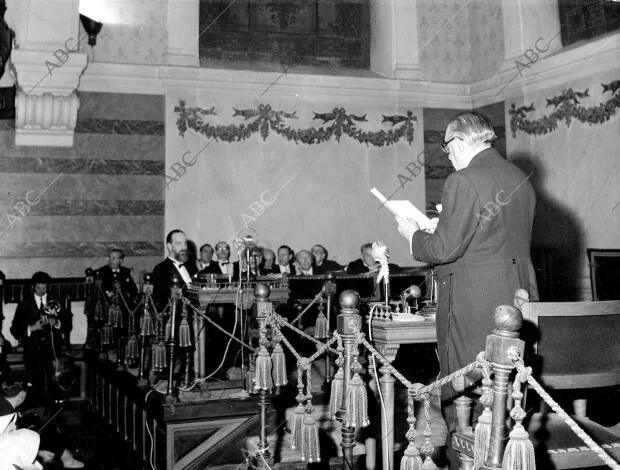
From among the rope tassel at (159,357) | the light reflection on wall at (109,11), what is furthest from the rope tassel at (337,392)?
the light reflection on wall at (109,11)

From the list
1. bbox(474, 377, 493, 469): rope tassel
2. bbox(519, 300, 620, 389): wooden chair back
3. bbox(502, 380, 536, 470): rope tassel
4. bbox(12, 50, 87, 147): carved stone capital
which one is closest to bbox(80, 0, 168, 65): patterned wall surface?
bbox(12, 50, 87, 147): carved stone capital

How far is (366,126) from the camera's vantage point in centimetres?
1088

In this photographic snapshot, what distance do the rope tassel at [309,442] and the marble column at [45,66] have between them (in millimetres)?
7222

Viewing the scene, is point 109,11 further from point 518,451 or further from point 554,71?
point 518,451

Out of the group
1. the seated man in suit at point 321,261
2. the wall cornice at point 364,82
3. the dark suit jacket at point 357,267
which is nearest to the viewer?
the wall cornice at point 364,82

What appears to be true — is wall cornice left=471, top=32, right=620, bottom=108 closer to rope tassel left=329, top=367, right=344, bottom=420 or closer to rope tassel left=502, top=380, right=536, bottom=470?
rope tassel left=329, top=367, right=344, bottom=420

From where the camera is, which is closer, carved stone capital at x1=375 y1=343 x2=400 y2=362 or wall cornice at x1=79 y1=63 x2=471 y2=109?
carved stone capital at x1=375 y1=343 x2=400 y2=362

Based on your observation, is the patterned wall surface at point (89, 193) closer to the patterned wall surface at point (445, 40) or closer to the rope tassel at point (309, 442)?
the patterned wall surface at point (445, 40)

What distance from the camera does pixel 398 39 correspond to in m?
11.0

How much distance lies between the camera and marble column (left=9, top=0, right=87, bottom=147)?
908 centimetres

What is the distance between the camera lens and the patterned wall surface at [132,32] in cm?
977

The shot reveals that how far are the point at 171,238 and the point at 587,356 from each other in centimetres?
581

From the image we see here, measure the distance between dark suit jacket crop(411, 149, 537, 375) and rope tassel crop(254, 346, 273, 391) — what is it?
4.11 feet

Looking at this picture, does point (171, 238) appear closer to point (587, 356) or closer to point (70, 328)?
point (70, 328)
